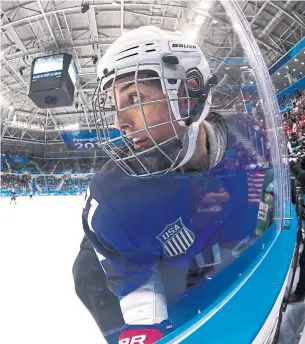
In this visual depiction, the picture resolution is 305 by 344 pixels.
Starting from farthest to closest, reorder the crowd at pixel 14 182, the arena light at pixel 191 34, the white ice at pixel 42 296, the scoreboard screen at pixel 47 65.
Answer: the crowd at pixel 14 182
the scoreboard screen at pixel 47 65
the white ice at pixel 42 296
the arena light at pixel 191 34

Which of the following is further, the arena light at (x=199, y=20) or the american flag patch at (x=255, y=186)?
the arena light at (x=199, y=20)

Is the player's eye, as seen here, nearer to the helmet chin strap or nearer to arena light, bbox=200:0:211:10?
the helmet chin strap

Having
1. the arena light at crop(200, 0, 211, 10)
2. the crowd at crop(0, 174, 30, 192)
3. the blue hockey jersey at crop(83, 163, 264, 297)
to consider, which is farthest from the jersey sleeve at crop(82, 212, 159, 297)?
the crowd at crop(0, 174, 30, 192)

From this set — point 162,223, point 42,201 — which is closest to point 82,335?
point 162,223

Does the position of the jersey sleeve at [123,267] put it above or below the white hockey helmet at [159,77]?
below

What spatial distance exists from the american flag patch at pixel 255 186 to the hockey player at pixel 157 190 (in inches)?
0.7

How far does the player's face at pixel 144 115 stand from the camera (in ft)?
1.89

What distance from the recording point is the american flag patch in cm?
60

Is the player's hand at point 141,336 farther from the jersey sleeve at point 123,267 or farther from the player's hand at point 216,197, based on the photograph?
the player's hand at point 216,197

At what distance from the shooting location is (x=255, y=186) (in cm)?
62

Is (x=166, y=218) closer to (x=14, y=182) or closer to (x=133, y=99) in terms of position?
(x=133, y=99)

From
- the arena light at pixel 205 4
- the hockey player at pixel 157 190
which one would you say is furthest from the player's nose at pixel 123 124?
the arena light at pixel 205 4

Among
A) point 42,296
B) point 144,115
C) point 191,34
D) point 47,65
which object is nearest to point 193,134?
point 144,115

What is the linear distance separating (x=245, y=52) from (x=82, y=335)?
128cm
